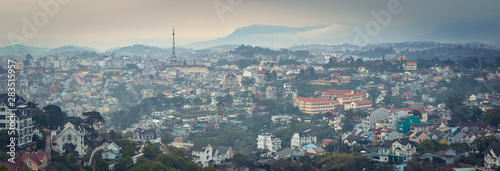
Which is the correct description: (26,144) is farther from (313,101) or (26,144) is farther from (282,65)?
(282,65)

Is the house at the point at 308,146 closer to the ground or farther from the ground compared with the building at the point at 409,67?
closer to the ground

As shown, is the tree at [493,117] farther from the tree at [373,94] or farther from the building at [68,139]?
the building at [68,139]

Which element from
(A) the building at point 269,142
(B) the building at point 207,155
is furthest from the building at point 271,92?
(B) the building at point 207,155

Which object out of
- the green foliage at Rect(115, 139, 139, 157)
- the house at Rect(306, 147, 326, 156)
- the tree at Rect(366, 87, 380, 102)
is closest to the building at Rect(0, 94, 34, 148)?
the green foliage at Rect(115, 139, 139, 157)

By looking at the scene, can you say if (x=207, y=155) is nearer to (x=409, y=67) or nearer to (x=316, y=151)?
(x=316, y=151)

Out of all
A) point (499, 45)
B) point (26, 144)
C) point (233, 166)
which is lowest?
point (233, 166)

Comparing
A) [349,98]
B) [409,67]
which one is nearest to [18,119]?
[349,98]

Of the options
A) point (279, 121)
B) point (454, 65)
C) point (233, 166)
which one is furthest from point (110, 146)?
point (454, 65)
